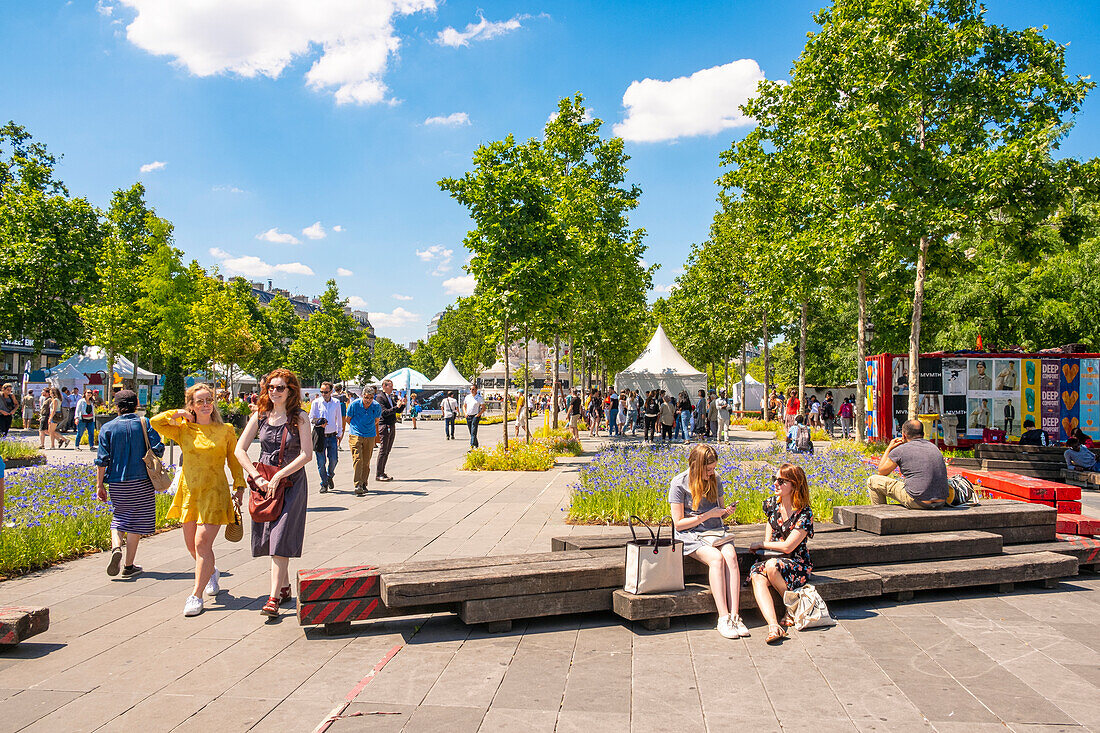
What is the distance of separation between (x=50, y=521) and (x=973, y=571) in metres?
8.82

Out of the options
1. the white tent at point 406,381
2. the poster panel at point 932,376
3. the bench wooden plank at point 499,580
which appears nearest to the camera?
the bench wooden plank at point 499,580

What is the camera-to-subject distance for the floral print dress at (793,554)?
18.7 feet

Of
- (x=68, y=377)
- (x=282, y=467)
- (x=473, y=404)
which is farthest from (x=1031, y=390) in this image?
(x=68, y=377)

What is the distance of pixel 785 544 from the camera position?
18.6 ft

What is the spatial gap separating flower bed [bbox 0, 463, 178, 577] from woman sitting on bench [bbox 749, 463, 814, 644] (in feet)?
20.9

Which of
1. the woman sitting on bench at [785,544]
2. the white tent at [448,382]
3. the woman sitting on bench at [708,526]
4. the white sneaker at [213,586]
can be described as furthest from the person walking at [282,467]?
the white tent at [448,382]

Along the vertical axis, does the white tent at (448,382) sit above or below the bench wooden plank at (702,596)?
above

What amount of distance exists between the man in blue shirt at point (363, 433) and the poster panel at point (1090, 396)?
18.5 meters

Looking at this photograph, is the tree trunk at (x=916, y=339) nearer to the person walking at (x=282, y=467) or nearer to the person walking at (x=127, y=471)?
the person walking at (x=282, y=467)

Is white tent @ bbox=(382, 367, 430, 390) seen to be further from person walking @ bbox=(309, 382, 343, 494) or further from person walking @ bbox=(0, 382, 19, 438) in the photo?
person walking @ bbox=(309, 382, 343, 494)

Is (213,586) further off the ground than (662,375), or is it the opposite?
(662,375)

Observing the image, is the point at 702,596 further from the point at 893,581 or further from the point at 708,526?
the point at 893,581

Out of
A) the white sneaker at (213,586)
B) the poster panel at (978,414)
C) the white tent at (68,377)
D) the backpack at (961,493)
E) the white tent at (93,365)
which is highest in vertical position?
the white tent at (93,365)

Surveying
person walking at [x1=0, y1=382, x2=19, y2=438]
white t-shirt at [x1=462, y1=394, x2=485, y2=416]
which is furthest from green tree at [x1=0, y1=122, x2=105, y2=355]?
white t-shirt at [x1=462, y1=394, x2=485, y2=416]
